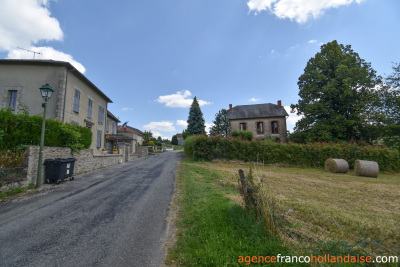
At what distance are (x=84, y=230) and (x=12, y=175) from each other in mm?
4743

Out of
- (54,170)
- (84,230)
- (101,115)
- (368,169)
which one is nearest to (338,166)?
(368,169)

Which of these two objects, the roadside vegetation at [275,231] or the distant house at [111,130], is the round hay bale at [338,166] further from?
the distant house at [111,130]

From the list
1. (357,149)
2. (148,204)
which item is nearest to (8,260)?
(148,204)

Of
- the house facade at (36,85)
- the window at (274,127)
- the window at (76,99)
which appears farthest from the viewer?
the window at (274,127)

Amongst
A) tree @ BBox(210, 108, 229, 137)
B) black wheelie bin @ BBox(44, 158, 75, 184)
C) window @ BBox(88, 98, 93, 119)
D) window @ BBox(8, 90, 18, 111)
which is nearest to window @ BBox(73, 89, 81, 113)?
window @ BBox(88, 98, 93, 119)

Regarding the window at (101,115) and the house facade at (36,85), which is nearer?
the house facade at (36,85)

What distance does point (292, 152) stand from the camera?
15.0 metres

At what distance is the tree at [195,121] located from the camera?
29.4 m

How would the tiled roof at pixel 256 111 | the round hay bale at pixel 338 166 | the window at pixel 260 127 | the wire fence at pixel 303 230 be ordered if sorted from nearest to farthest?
the wire fence at pixel 303 230 → the round hay bale at pixel 338 166 → the window at pixel 260 127 → the tiled roof at pixel 256 111

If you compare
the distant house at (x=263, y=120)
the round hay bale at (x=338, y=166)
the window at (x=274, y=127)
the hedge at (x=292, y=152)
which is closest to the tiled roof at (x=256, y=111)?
the distant house at (x=263, y=120)

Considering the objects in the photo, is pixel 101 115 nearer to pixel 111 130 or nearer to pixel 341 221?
pixel 111 130

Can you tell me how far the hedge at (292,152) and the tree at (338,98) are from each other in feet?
14.4

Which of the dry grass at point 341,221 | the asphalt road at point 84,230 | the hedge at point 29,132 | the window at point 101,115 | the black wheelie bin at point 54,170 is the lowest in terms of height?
the asphalt road at point 84,230

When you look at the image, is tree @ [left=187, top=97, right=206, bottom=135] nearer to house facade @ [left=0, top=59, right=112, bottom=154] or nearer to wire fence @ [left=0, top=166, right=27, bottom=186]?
house facade @ [left=0, top=59, right=112, bottom=154]
